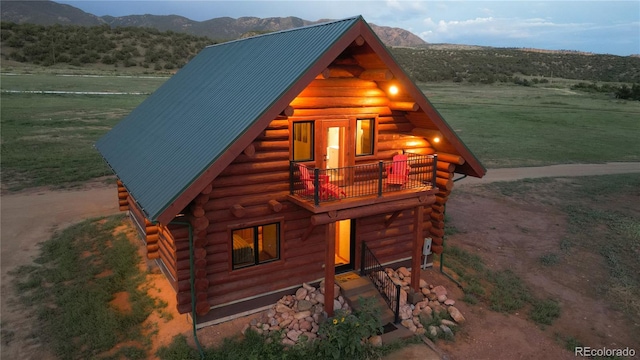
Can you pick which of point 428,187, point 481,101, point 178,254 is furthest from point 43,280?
point 481,101

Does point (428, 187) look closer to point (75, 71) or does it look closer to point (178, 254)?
point (178, 254)

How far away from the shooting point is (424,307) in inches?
534

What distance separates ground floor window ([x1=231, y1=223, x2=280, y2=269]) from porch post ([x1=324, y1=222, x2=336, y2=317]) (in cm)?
169

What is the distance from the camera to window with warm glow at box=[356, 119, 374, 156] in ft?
44.6

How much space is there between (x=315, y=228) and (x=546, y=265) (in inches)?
403

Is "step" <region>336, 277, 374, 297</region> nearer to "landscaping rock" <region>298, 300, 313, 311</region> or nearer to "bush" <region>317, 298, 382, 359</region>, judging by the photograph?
"landscaping rock" <region>298, 300, 313, 311</region>

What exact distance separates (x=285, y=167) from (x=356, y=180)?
2.46 metres

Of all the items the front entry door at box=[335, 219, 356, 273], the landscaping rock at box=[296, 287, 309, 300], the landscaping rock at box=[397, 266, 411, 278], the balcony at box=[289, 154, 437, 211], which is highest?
the balcony at box=[289, 154, 437, 211]

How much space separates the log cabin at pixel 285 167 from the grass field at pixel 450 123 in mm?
18079

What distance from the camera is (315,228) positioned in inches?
524

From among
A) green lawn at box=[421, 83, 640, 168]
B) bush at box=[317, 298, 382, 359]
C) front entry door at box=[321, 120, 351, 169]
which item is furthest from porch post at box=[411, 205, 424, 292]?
green lawn at box=[421, 83, 640, 168]

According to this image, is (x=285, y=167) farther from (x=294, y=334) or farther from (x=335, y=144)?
(x=294, y=334)

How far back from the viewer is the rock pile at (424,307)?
12672 mm

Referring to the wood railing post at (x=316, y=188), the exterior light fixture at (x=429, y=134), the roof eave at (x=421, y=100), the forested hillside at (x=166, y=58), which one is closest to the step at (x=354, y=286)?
the wood railing post at (x=316, y=188)
